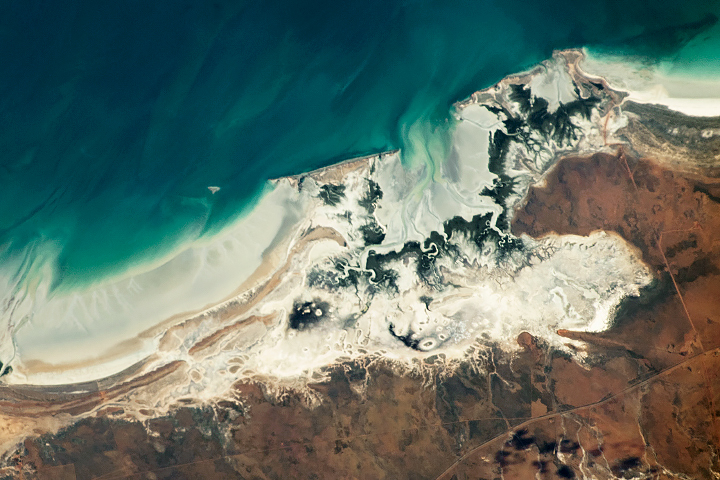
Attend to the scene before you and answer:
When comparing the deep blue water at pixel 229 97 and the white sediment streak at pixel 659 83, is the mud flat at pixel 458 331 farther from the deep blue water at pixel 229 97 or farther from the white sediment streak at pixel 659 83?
the deep blue water at pixel 229 97

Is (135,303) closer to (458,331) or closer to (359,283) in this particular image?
(359,283)

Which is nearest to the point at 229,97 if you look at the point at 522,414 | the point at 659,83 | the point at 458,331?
the point at 458,331

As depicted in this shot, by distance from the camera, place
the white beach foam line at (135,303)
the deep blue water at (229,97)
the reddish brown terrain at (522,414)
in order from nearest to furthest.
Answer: the reddish brown terrain at (522,414)
the white beach foam line at (135,303)
the deep blue water at (229,97)

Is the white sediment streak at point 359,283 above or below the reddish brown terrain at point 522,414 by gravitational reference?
above

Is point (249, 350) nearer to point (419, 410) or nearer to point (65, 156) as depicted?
point (419, 410)

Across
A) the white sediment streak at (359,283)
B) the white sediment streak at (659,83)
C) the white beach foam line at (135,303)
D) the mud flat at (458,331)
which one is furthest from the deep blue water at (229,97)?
the mud flat at (458,331)

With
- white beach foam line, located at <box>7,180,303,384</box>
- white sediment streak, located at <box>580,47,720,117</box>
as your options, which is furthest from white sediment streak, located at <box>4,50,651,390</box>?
white sediment streak, located at <box>580,47,720,117</box>
